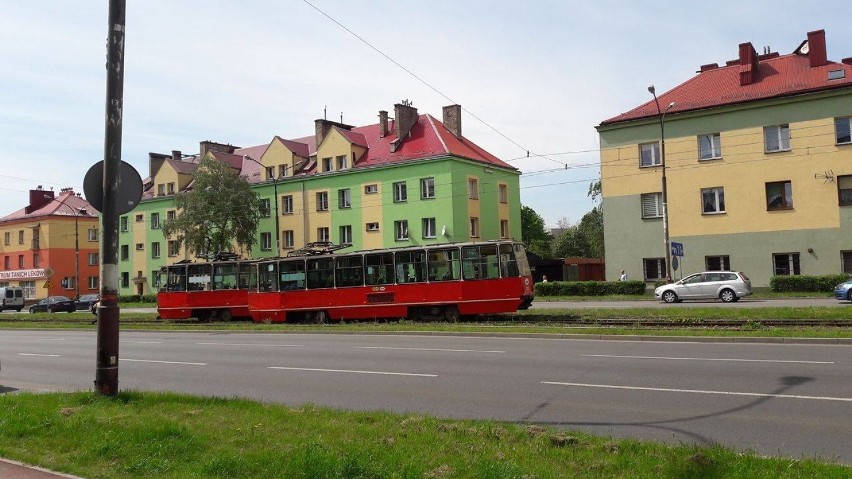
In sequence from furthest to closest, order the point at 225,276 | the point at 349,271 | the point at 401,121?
the point at 401,121 < the point at 225,276 < the point at 349,271

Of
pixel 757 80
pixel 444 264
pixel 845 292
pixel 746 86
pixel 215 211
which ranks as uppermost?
pixel 757 80

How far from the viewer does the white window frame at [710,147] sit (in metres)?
39.6

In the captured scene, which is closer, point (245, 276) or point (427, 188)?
point (245, 276)

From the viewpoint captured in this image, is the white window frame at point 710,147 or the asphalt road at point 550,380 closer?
the asphalt road at point 550,380

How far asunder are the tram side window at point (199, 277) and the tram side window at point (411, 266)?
11.7 meters

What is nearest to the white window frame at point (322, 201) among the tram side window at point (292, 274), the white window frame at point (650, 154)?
the white window frame at point (650, 154)

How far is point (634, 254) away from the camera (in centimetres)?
4188

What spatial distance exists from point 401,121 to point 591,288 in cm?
2063

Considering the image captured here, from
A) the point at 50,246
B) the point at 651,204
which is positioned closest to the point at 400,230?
the point at 651,204

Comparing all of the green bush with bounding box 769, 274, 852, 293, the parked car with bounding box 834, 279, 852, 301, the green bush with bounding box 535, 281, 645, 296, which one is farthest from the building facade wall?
the parked car with bounding box 834, 279, 852, 301

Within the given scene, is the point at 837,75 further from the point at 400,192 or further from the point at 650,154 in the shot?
the point at 400,192

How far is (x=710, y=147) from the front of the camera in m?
39.8

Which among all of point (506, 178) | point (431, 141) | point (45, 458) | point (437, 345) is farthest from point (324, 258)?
point (506, 178)

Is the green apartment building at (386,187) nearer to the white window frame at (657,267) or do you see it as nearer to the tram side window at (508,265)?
the white window frame at (657,267)
